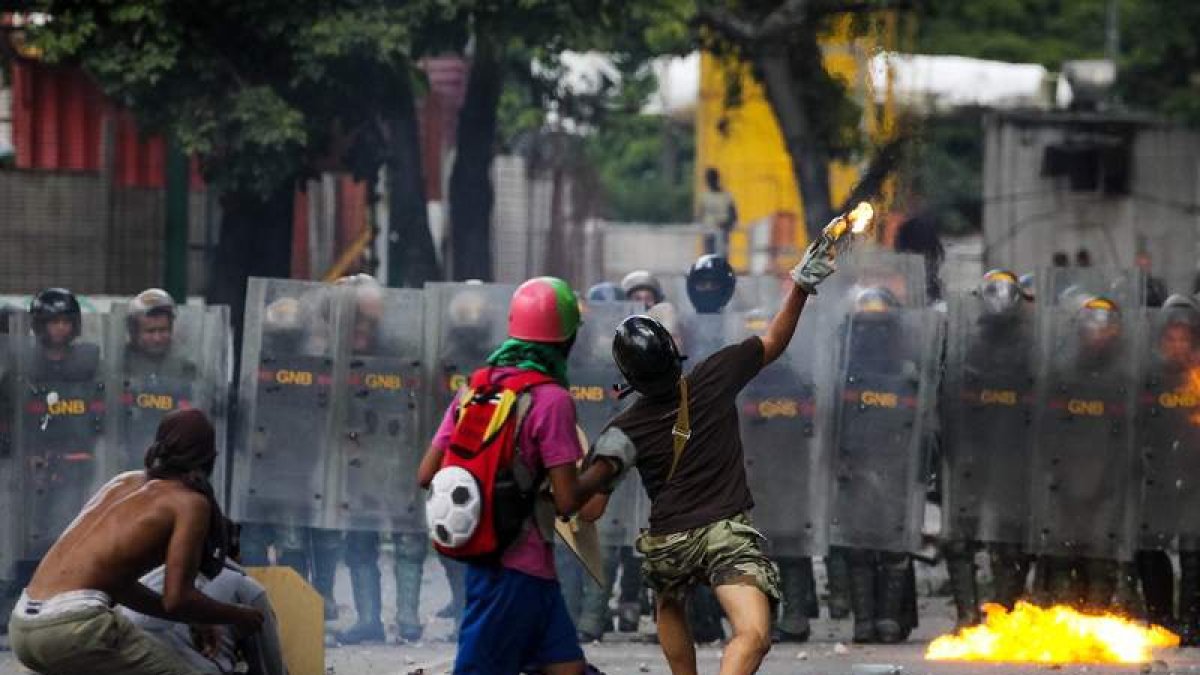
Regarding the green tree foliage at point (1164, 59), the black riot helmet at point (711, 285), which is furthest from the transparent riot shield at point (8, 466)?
the green tree foliage at point (1164, 59)

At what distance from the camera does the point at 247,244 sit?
65.5 feet

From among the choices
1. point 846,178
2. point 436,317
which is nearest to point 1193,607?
point 436,317

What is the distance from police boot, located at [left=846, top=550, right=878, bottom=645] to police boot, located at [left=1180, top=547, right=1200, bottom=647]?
1.62 meters

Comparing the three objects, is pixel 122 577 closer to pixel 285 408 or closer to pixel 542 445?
pixel 542 445

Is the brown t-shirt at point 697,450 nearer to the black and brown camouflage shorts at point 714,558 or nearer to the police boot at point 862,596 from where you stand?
the black and brown camouflage shorts at point 714,558

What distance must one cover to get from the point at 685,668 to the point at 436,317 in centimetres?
418

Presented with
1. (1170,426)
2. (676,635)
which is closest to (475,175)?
(1170,426)

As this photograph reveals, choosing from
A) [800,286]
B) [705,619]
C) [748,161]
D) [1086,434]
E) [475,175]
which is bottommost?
[705,619]

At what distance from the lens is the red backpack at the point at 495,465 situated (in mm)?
7379

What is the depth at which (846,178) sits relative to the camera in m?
32.3

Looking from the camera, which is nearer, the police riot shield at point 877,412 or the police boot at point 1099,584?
the police riot shield at point 877,412

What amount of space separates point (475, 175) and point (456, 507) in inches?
630

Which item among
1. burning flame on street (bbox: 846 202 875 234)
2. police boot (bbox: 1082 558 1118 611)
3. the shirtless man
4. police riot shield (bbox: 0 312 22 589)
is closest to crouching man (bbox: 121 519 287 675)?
the shirtless man

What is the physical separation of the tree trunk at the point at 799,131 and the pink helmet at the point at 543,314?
1708cm
